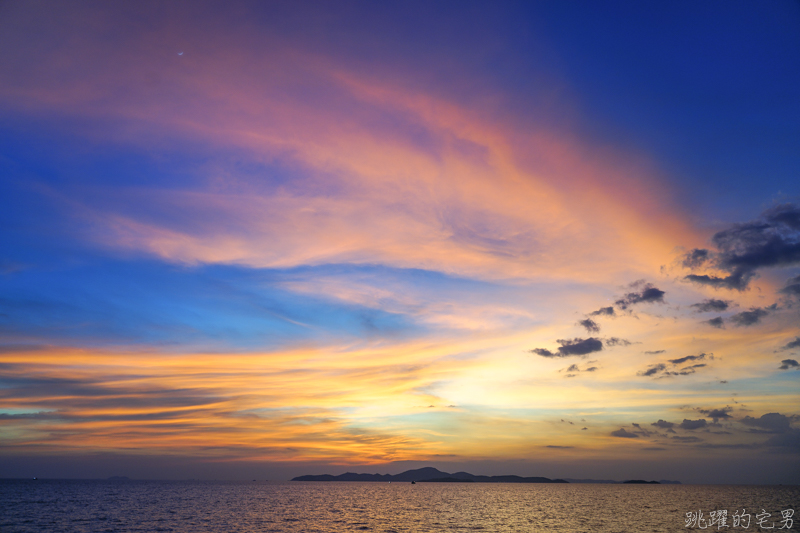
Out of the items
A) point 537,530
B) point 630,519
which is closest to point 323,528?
point 537,530

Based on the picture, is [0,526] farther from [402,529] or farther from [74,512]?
[402,529]

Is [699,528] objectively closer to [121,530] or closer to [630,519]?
[630,519]

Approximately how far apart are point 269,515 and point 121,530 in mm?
41016

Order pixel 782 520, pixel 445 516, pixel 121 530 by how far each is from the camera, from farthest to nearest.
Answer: pixel 445 516 < pixel 782 520 < pixel 121 530

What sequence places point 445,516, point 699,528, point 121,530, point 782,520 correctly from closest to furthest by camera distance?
point 121,530, point 699,528, point 782,520, point 445,516

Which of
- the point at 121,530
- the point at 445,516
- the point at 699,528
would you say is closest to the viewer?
the point at 121,530

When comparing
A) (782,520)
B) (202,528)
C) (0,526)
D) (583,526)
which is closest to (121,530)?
(202,528)

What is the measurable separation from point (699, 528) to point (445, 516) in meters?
56.2

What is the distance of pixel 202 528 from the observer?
90062mm

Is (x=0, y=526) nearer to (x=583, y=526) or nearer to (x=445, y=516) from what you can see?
(x=445, y=516)

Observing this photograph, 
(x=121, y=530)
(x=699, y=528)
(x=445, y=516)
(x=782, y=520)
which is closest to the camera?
(x=121, y=530)

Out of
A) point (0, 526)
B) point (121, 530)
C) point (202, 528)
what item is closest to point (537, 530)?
point (202, 528)

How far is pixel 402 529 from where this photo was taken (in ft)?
299

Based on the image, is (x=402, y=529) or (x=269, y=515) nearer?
(x=402, y=529)
